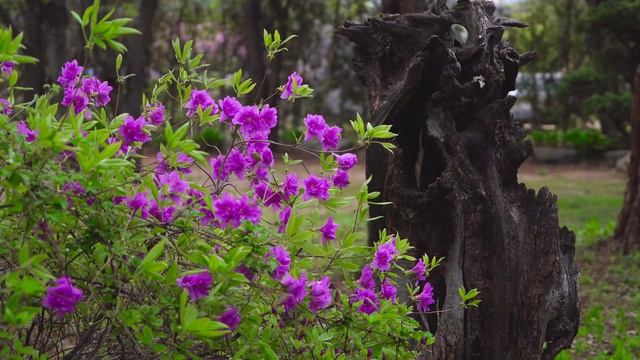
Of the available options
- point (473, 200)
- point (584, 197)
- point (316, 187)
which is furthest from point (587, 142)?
point (316, 187)

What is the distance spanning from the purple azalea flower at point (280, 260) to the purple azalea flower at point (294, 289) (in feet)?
0.06

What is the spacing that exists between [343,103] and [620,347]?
17.9 metres

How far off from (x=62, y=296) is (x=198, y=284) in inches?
12.3

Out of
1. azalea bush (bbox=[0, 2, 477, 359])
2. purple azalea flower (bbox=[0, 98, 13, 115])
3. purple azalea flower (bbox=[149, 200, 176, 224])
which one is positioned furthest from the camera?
purple azalea flower (bbox=[0, 98, 13, 115])

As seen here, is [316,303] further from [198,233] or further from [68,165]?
[68,165]

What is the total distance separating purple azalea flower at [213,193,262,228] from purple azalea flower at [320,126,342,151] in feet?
1.71

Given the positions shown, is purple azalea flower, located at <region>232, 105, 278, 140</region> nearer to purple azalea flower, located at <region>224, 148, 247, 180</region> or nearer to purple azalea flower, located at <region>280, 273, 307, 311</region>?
purple azalea flower, located at <region>224, 148, 247, 180</region>

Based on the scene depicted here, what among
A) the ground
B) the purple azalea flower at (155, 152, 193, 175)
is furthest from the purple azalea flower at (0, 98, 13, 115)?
the ground

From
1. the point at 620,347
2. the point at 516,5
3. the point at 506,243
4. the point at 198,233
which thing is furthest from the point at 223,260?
the point at 516,5

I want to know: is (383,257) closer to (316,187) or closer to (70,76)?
(316,187)

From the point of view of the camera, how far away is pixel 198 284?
1991 millimetres

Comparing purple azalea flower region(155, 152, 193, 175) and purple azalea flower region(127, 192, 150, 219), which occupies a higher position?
purple azalea flower region(155, 152, 193, 175)

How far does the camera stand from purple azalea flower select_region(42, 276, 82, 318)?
1.89 m

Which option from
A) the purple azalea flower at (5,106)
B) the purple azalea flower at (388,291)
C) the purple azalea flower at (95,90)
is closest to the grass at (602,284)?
the purple azalea flower at (388,291)
